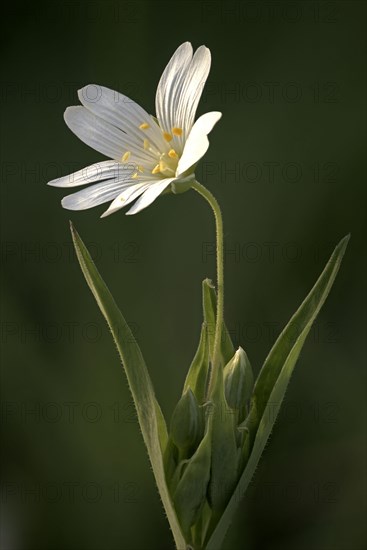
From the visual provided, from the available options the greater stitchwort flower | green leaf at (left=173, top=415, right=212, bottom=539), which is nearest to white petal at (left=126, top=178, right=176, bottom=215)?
the greater stitchwort flower

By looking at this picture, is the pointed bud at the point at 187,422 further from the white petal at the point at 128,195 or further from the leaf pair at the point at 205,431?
the white petal at the point at 128,195

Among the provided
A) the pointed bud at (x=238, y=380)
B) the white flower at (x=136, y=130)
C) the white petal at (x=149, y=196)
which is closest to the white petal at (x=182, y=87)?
the white flower at (x=136, y=130)

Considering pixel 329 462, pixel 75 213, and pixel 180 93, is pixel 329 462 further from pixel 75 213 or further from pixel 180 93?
pixel 180 93

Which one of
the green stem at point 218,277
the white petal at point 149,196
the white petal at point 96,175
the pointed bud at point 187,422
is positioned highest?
the white petal at point 96,175

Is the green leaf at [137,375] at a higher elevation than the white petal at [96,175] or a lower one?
lower

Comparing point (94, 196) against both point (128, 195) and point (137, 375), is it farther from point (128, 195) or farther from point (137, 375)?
point (137, 375)

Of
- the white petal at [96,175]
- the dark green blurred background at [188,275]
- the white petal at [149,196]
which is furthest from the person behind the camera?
the dark green blurred background at [188,275]

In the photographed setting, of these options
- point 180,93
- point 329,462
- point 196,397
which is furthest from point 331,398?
point 180,93

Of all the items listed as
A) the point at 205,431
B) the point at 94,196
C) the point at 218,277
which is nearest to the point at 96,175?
the point at 94,196
